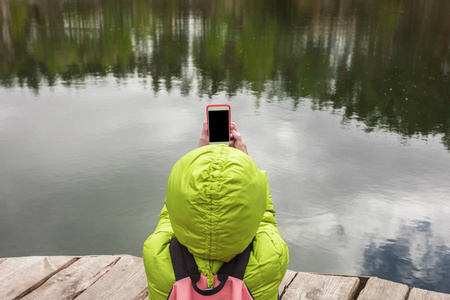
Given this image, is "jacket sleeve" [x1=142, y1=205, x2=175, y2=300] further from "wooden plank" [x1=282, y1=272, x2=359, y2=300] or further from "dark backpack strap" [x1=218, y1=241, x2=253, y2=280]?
"wooden plank" [x1=282, y1=272, x2=359, y2=300]

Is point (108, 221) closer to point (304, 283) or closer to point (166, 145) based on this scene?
point (166, 145)

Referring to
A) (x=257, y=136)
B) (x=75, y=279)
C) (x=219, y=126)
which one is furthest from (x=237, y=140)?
(x=257, y=136)

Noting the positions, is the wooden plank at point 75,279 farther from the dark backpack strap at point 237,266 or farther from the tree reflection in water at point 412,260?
the tree reflection in water at point 412,260

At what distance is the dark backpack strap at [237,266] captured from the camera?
127cm

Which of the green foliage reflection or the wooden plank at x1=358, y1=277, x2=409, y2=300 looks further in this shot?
the green foliage reflection

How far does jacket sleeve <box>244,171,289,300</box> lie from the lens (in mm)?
1286

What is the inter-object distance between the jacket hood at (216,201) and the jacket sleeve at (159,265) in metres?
0.09

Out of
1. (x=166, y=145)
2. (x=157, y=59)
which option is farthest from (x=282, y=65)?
(x=166, y=145)

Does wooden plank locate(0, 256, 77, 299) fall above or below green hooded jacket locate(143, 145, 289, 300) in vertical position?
below

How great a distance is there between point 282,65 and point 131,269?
22.1 ft

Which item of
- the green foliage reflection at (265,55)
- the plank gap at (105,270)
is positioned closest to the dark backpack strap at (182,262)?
the plank gap at (105,270)

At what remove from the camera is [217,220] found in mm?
1176

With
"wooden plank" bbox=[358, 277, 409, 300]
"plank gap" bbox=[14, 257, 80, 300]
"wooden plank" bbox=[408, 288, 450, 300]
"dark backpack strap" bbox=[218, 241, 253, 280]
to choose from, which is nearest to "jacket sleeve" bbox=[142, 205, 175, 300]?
"dark backpack strap" bbox=[218, 241, 253, 280]

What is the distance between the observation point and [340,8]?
18.7 m
